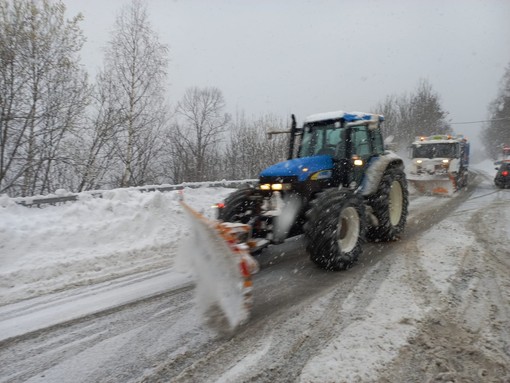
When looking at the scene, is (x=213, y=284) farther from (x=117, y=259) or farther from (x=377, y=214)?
(x=377, y=214)

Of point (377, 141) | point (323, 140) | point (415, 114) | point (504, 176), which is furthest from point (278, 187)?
point (415, 114)

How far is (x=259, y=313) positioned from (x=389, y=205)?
12.9 ft

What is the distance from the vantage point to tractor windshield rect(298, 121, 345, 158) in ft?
17.9

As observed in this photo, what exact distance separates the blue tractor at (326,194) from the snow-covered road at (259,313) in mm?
451

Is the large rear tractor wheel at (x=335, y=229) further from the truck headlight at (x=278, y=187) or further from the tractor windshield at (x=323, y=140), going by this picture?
the tractor windshield at (x=323, y=140)

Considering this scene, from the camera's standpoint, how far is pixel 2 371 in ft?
8.52

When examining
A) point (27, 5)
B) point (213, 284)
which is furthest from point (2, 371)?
point (27, 5)

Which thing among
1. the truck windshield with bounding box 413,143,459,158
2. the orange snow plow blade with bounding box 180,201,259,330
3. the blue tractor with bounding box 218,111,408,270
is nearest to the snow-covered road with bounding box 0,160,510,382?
the orange snow plow blade with bounding box 180,201,259,330

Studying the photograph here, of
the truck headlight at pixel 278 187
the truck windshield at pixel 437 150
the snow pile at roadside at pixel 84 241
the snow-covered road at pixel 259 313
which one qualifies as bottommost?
the snow-covered road at pixel 259 313

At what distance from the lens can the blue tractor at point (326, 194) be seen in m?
4.40

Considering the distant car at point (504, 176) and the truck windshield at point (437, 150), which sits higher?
the truck windshield at point (437, 150)

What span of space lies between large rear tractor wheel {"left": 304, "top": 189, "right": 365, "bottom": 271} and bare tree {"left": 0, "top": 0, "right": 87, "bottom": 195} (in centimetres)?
978

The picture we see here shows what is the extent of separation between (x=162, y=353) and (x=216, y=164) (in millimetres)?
26897

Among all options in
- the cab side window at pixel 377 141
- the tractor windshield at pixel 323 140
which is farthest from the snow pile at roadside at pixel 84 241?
the cab side window at pixel 377 141
